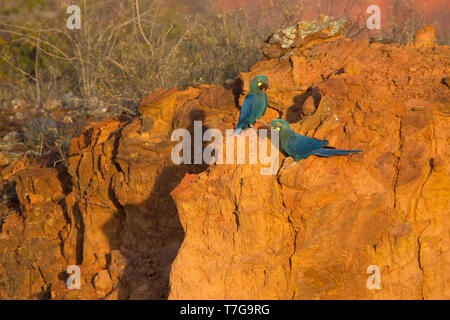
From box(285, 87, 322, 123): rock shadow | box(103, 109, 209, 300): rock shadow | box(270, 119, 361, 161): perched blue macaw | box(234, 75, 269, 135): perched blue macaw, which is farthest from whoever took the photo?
box(103, 109, 209, 300): rock shadow

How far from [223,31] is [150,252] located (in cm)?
428

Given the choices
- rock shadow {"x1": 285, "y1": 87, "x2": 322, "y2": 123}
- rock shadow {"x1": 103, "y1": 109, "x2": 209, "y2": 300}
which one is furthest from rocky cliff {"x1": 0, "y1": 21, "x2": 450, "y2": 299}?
rock shadow {"x1": 103, "y1": 109, "x2": 209, "y2": 300}

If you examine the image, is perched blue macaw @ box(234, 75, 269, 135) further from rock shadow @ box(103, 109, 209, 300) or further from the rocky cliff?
rock shadow @ box(103, 109, 209, 300)

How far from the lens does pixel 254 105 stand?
4.45 metres

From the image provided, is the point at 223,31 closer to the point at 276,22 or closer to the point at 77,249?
the point at 276,22

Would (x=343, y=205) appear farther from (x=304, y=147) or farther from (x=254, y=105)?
(x=254, y=105)

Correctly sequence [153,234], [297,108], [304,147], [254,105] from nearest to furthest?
[304,147], [254,105], [297,108], [153,234]

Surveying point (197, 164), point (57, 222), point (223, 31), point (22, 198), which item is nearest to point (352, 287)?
point (197, 164)

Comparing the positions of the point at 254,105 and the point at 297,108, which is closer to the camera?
the point at 254,105

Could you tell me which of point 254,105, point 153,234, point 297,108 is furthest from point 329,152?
point 153,234

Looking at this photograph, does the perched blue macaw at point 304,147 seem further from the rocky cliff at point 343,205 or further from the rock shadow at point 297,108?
the rock shadow at point 297,108

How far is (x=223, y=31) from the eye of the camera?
820 cm

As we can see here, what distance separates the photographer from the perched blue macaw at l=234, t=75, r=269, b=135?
444cm

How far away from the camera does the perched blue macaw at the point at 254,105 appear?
14.6 ft
